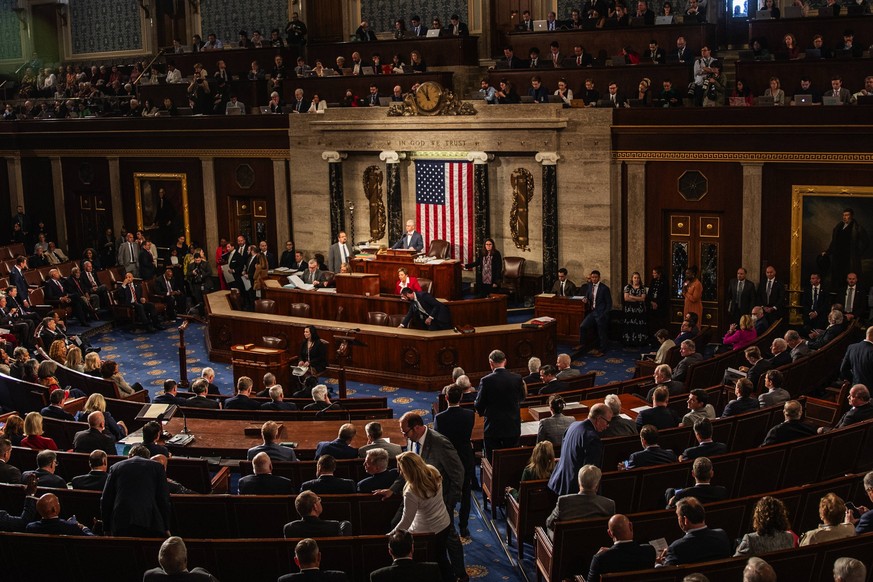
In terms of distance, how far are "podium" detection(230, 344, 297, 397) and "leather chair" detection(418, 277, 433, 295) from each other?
295 centimetres

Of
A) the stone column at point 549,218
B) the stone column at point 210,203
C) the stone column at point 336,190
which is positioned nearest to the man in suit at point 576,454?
the stone column at point 549,218

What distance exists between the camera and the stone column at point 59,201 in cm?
2620

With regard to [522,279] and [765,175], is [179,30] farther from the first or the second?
[765,175]

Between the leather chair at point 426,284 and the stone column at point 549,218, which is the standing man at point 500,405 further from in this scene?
the stone column at point 549,218

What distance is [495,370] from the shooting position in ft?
33.5

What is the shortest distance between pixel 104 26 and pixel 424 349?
754 inches

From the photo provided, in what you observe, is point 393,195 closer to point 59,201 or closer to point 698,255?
point 698,255

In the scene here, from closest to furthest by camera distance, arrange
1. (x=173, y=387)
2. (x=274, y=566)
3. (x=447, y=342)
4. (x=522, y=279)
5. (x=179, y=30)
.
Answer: (x=274, y=566)
(x=173, y=387)
(x=447, y=342)
(x=522, y=279)
(x=179, y=30)

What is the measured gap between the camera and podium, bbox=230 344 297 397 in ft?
49.6

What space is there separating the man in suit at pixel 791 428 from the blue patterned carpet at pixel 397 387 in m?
2.51

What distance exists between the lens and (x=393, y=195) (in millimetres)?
21406

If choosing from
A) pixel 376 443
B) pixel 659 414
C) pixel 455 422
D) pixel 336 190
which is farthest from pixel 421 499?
pixel 336 190

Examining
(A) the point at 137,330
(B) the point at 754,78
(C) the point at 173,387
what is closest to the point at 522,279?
(B) the point at 754,78

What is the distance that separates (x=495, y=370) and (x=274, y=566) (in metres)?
3.35
